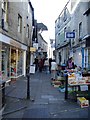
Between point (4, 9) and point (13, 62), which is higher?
point (4, 9)

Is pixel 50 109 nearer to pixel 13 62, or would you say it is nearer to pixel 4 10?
pixel 4 10

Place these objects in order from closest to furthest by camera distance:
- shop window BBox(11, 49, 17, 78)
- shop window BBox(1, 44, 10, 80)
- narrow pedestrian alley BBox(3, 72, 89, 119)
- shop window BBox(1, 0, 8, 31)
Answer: narrow pedestrian alley BBox(3, 72, 89, 119) → shop window BBox(1, 0, 8, 31) → shop window BBox(1, 44, 10, 80) → shop window BBox(11, 49, 17, 78)

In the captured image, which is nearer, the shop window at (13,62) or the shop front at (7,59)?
the shop front at (7,59)

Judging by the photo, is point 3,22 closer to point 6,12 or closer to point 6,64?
point 6,12

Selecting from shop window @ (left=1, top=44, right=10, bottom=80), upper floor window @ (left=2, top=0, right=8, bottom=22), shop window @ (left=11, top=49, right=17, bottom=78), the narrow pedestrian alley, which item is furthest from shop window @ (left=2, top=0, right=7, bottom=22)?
the narrow pedestrian alley

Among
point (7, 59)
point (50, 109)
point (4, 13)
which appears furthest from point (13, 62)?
point (50, 109)

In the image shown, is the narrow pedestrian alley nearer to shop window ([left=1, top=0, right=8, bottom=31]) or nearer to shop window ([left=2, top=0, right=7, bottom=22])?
shop window ([left=1, top=0, right=8, bottom=31])

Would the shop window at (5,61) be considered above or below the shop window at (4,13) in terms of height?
below

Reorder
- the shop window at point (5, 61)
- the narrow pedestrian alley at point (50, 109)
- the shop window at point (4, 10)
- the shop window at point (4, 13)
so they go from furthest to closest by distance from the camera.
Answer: the shop window at point (5, 61)
the shop window at point (4, 10)
the shop window at point (4, 13)
the narrow pedestrian alley at point (50, 109)

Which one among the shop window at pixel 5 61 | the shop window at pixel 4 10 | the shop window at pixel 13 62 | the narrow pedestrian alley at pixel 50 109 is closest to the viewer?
the narrow pedestrian alley at pixel 50 109

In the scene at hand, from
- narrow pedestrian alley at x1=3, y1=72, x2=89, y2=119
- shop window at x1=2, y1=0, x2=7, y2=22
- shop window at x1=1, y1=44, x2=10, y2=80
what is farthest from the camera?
shop window at x1=1, y1=44, x2=10, y2=80

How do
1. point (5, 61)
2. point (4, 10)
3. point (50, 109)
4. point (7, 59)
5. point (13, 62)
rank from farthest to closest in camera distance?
point (13, 62) → point (7, 59) → point (5, 61) → point (4, 10) → point (50, 109)

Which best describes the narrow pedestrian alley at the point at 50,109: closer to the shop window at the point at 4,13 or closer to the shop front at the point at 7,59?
the shop front at the point at 7,59

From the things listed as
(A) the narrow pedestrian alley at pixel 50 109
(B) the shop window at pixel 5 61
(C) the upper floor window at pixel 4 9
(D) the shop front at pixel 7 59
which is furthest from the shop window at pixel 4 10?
(A) the narrow pedestrian alley at pixel 50 109
